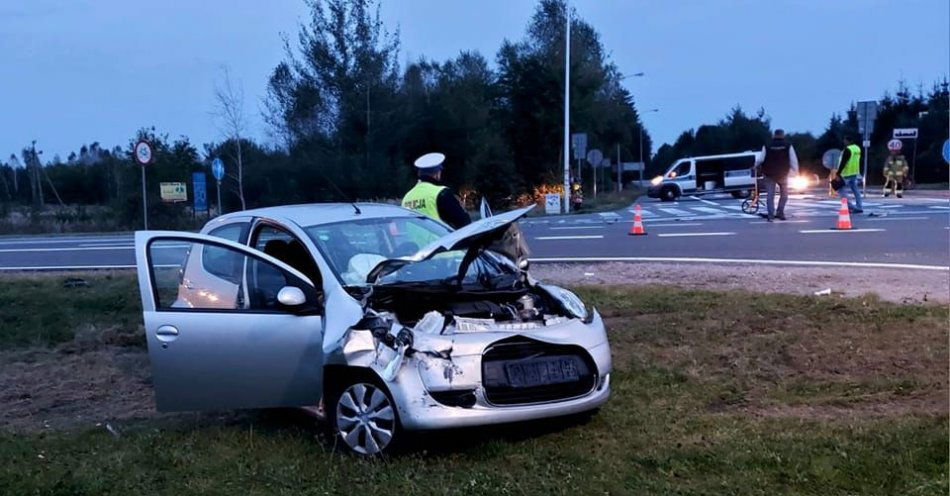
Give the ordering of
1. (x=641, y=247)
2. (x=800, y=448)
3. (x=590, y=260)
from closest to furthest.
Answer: (x=800, y=448), (x=590, y=260), (x=641, y=247)

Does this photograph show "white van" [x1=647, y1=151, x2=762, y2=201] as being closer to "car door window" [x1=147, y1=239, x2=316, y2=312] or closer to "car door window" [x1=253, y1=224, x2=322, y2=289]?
"car door window" [x1=253, y1=224, x2=322, y2=289]

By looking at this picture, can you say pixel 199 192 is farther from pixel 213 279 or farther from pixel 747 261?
pixel 213 279

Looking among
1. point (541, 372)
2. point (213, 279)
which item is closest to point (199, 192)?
point (213, 279)

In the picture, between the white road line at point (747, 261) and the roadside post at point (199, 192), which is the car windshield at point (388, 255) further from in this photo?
the roadside post at point (199, 192)

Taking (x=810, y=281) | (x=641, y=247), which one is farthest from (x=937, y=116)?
(x=810, y=281)

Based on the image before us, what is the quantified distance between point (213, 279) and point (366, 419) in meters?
1.58

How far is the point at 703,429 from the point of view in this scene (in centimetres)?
540

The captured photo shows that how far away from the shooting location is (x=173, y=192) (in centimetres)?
3106

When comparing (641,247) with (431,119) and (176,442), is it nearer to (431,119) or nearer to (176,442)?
(176,442)

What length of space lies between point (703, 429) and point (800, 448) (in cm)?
66

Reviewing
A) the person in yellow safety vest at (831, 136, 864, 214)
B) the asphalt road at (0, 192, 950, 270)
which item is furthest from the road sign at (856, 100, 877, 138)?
the person in yellow safety vest at (831, 136, 864, 214)

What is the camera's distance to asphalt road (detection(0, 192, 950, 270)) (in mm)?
13492

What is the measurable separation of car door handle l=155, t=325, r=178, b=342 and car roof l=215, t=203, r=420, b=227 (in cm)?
115

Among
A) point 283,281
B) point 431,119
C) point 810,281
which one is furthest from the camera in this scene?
point 431,119
